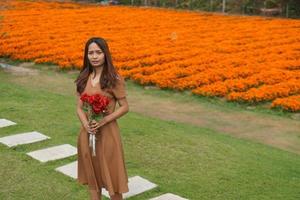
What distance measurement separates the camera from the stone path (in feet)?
19.9

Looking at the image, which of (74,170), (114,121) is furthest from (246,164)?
(114,121)

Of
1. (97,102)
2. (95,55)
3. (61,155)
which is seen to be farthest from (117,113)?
(61,155)

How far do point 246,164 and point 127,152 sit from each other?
168cm

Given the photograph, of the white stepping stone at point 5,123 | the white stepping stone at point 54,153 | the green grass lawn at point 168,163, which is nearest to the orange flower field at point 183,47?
the green grass lawn at point 168,163

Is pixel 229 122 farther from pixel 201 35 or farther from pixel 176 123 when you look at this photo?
pixel 201 35

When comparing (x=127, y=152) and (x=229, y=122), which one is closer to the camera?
(x=127, y=152)

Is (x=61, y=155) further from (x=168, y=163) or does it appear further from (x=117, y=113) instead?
(x=117, y=113)

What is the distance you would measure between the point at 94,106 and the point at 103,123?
0.19 m

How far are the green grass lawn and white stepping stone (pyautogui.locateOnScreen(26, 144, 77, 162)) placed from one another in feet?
0.40

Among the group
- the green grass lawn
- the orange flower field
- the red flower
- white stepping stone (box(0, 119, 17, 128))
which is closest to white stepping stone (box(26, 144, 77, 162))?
the green grass lawn

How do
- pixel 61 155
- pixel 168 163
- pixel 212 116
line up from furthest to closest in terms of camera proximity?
pixel 212 116
pixel 61 155
pixel 168 163

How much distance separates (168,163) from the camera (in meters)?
7.10

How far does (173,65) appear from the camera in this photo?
15.6 metres

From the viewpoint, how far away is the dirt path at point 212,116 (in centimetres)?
941
